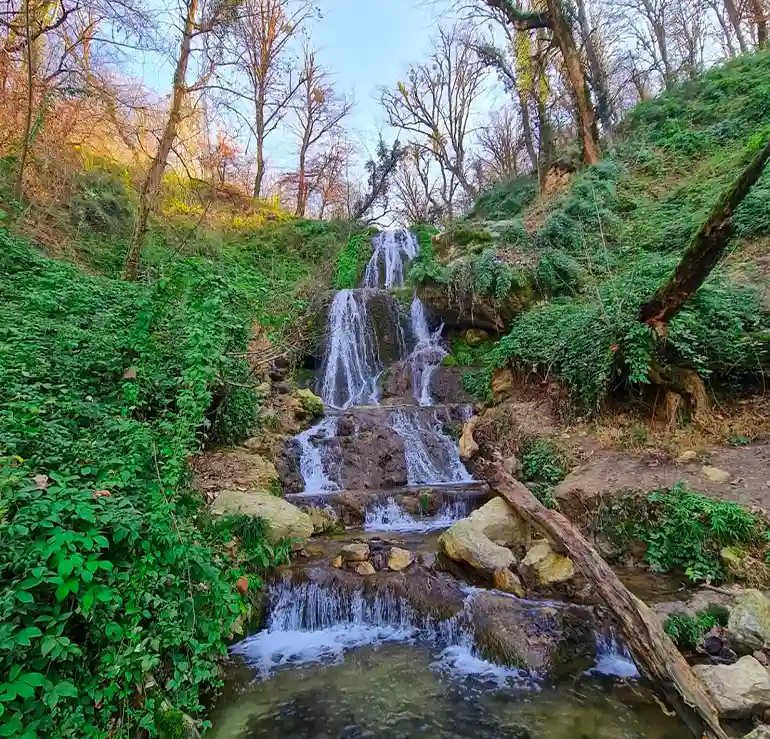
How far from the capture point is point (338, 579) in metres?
4.47

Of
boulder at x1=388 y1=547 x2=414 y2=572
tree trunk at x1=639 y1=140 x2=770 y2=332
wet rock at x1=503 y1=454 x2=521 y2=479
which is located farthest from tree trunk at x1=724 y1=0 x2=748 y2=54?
boulder at x1=388 y1=547 x2=414 y2=572

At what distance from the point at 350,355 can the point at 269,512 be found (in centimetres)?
772

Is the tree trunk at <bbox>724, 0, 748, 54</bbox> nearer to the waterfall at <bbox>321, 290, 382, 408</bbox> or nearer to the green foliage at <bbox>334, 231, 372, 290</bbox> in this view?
the green foliage at <bbox>334, 231, 372, 290</bbox>

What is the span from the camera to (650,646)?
9.86ft

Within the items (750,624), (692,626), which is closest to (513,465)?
(692,626)

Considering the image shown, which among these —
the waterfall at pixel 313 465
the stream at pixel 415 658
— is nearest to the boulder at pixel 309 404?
the waterfall at pixel 313 465

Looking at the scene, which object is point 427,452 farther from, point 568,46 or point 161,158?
point 568,46

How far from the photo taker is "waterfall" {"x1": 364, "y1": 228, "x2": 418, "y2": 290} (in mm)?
16484

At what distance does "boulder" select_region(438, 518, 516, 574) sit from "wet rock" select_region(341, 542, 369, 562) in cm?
90

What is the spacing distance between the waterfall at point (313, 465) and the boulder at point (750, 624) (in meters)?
5.35

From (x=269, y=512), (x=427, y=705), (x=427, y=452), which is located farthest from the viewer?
(x=427, y=452)

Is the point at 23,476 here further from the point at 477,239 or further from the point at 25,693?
the point at 477,239

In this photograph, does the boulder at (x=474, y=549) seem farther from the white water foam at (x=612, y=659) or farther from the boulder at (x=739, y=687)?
the boulder at (x=739, y=687)

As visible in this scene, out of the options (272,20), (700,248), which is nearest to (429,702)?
(700,248)
